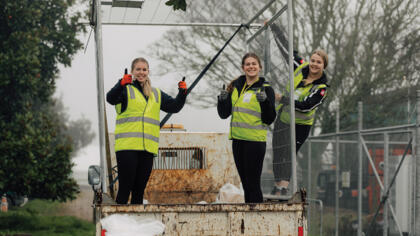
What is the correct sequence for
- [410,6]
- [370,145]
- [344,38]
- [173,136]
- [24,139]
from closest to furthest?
[173,136], [370,145], [24,139], [410,6], [344,38]

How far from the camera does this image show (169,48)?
73.6ft

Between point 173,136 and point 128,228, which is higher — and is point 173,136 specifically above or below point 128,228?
above

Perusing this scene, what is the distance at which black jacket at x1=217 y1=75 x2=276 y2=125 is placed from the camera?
18.6 ft

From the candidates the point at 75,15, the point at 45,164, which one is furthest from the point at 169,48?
the point at 45,164

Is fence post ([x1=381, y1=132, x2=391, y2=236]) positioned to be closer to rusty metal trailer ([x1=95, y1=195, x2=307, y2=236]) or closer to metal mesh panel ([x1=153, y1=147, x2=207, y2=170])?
metal mesh panel ([x1=153, y1=147, x2=207, y2=170])

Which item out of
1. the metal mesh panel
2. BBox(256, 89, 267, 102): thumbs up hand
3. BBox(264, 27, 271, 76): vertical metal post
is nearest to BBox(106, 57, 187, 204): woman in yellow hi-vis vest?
BBox(256, 89, 267, 102): thumbs up hand

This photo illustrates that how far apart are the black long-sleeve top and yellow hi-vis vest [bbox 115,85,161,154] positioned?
0.14ft

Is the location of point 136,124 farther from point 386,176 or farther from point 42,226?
point 42,226

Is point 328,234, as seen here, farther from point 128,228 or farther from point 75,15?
point 75,15

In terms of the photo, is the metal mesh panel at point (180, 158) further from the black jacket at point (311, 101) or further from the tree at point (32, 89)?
the tree at point (32, 89)

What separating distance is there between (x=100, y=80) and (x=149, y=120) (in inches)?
21.7

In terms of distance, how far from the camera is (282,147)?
610cm

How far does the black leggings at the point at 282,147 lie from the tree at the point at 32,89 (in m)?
10.7

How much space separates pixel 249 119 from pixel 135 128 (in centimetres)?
95
